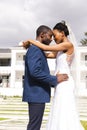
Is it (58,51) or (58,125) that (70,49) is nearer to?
(58,51)

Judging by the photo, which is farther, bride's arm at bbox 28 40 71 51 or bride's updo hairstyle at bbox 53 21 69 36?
bride's updo hairstyle at bbox 53 21 69 36

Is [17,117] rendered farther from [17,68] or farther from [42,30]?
[17,68]

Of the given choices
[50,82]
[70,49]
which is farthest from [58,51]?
[50,82]

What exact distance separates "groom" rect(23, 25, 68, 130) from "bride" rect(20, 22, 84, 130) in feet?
1.25

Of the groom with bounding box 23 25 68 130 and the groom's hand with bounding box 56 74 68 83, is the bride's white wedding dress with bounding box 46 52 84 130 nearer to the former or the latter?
the groom's hand with bounding box 56 74 68 83

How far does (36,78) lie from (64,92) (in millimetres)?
687

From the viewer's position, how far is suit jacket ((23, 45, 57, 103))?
21.0ft

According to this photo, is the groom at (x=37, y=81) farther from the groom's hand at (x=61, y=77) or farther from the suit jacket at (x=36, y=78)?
the groom's hand at (x=61, y=77)

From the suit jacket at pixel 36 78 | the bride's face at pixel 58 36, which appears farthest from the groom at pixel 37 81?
the bride's face at pixel 58 36

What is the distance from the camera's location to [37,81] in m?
6.50

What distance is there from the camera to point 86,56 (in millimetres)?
57625

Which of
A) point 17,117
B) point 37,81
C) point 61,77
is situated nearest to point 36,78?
point 37,81

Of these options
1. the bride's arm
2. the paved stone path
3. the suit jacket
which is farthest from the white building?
the suit jacket

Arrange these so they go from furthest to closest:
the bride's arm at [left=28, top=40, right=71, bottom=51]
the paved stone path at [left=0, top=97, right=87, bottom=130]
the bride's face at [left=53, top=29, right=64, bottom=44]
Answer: the paved stone path at [left=0, top=97, right=87, bottom=130], the bride's face at [left=53, top=29, right=64, bottom=44], the bride's arm at [left=28, top=40, right=71, bottom=51]
